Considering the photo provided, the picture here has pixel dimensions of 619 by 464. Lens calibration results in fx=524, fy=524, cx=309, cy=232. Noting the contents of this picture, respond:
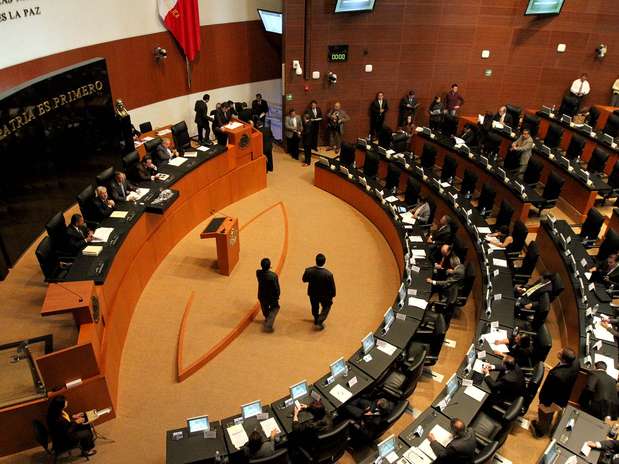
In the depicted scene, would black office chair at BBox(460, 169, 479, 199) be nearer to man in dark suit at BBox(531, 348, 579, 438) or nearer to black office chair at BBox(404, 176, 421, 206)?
black office chair at BBox(404, 176, 421, 206)

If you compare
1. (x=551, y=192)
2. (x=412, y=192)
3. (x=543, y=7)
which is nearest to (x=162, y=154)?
(x=412, y=192)

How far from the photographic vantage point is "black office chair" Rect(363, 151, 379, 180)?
1232 centimetres

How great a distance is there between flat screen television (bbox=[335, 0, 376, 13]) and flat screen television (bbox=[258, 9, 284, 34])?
163 cm

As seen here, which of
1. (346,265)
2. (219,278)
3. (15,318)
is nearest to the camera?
(15,318)

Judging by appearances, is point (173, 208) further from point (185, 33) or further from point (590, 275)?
point (590, 275)

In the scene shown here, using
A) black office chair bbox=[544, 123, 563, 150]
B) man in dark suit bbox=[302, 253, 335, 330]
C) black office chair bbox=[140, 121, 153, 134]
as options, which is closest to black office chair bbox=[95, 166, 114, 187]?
black office chair bbox=[140, 121, 153, 134]

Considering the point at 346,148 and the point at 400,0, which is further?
the point at 400,0

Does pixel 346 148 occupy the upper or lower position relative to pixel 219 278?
upper

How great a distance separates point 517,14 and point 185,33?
356 inches

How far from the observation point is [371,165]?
1238 cm

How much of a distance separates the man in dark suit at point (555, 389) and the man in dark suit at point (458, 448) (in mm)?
1569

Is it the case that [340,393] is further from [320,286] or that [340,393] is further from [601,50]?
[601,50]

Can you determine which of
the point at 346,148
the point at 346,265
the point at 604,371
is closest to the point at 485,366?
the point at 604,371

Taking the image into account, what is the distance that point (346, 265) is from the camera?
1012 cm
